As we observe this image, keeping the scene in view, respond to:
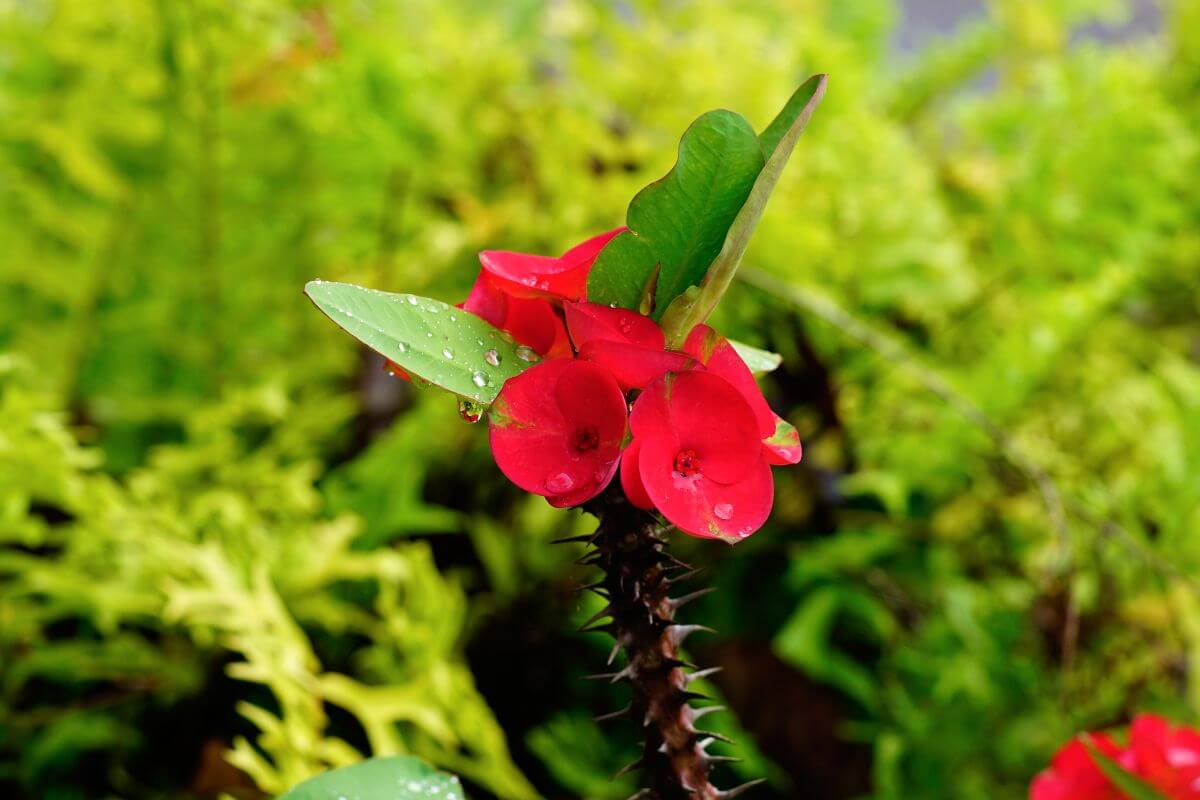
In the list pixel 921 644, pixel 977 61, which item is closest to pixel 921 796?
pixel 921 644

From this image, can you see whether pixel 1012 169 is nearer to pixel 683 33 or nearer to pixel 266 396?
pixel 683 33

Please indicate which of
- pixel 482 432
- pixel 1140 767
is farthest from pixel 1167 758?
pixel 482 432

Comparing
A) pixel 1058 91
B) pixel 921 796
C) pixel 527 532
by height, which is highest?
pixel 1058 91

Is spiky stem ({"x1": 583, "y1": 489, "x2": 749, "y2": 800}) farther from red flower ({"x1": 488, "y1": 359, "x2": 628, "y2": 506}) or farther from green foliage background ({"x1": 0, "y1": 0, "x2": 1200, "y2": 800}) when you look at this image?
Result: green foliage background ({"x1": 0, "y1": 0, "x2": 1200, "y2": 800})

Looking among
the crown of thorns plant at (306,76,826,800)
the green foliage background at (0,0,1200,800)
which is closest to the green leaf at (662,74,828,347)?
the crown of thorns plant at (306,76,826,800)

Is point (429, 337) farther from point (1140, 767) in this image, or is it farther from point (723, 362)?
point (1140, 767)

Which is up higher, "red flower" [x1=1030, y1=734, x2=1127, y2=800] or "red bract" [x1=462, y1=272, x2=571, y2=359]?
"red bract" [x1=462, y1=272, x2=571, y2=359]

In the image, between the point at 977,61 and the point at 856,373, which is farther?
the point at 977,61
